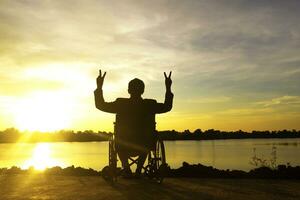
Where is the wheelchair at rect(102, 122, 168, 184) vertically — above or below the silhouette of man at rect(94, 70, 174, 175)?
below

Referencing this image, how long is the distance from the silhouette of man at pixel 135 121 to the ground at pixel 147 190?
67cm

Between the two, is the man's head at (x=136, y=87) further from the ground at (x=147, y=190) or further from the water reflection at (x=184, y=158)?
the water reflection at (x=184, y=158)

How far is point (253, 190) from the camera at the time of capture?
→ 7.07m

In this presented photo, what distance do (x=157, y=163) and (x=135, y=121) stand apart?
92 centimetres

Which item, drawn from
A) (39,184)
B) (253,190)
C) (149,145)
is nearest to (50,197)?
(39,184)

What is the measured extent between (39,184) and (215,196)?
3.71 meters

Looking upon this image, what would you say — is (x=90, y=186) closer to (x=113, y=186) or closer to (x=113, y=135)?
(x=113, y=186)

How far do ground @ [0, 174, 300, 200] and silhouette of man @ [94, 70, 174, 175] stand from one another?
2.20ft

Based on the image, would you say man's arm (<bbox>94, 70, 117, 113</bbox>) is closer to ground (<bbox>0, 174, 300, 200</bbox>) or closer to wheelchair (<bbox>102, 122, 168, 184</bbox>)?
wheelchair (<bbox>102, 122, 168, 184</bbox>)

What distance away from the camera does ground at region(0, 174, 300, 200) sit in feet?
21.1

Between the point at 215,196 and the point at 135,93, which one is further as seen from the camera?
the point at 135,93

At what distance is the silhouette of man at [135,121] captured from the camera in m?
8.33

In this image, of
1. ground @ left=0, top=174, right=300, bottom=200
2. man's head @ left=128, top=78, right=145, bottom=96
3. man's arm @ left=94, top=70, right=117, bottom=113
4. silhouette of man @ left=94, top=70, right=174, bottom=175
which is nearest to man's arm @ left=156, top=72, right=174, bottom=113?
silhouette of man @ left=94, top=70, right=174, bottom=175

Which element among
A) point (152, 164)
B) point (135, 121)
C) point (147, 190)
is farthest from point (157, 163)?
point (147, 190)
